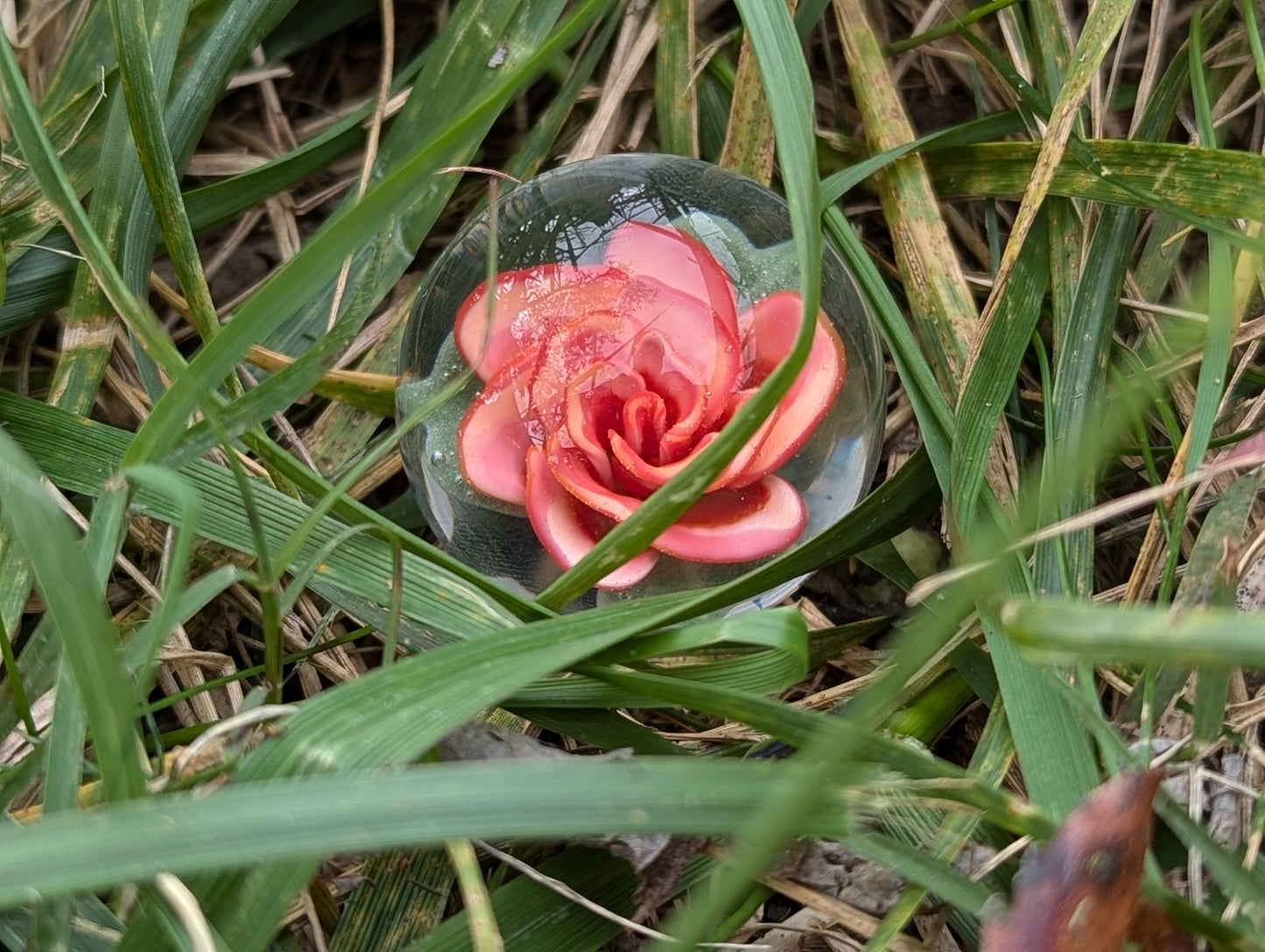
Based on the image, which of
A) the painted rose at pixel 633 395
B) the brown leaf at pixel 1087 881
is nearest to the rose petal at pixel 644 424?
the painted rose at pixel 633 395

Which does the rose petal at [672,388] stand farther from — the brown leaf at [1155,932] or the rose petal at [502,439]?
the brown leaf at [1155,932]

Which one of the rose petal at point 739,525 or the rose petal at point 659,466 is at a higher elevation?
the rose petal at point 659,466

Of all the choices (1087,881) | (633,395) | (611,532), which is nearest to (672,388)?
(633,395)

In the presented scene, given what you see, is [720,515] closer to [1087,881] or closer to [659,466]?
[659,466]

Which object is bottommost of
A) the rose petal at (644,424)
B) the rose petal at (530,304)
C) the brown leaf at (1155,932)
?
the brown leaf at (1155,932)

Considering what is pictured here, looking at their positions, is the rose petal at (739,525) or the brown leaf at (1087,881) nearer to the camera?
the brown leaf at (1087,881)

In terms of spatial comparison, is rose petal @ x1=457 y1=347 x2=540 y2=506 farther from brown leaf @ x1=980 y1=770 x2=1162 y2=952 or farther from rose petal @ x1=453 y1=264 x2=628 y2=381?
brown leaf @ x1=980 y1=770 x2=1162 y2=952
